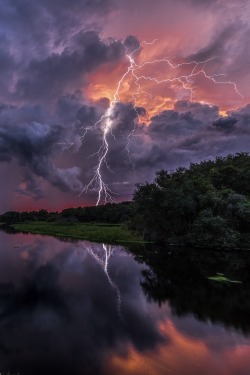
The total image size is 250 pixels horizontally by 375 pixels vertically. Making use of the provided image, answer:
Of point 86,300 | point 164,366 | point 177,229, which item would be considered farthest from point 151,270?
point 177,229

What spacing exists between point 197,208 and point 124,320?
130ft

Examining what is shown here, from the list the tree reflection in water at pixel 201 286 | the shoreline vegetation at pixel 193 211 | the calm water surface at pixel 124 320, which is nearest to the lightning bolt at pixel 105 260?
the calm water surface at pixel 124 320

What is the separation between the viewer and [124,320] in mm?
17719

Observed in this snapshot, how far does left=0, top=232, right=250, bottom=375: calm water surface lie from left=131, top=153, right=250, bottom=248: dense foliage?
16.3 meters

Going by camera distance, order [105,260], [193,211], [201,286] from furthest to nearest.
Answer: [193,211], [105,260], [201,286]

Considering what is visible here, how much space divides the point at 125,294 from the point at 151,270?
30.4 feet


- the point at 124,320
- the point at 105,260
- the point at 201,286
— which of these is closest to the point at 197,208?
the point at 105,260

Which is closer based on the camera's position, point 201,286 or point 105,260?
point 201,286

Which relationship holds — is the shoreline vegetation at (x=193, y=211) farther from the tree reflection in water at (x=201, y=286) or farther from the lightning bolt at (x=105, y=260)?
the lightning bolt at (x=105, y=260)

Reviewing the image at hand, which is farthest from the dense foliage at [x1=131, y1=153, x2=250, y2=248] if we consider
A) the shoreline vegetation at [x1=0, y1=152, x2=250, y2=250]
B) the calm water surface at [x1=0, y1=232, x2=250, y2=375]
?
the calm water surface at [x1=0, y1=232, x2=250, y2=375]

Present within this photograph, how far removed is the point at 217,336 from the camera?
15.4m

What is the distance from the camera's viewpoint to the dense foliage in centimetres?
5022

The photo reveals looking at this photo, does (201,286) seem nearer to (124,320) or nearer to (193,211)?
(124,320)

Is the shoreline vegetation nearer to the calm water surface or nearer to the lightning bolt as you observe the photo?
the lightning bolt
